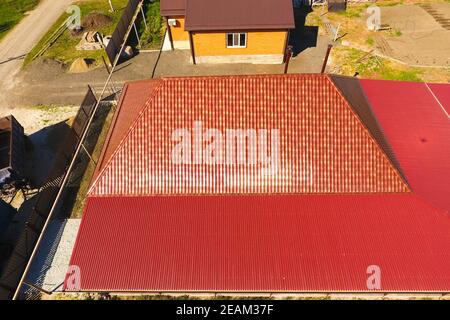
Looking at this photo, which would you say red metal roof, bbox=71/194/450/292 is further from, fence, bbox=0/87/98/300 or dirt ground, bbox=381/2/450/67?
dirt ground, bbox=381/2/450/67

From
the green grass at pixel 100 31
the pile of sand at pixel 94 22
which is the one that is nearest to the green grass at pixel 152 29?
the green grass at pixel 100 31

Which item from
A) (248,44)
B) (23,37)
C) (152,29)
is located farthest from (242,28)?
(23,37)

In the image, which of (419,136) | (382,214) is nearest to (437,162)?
(419,136)

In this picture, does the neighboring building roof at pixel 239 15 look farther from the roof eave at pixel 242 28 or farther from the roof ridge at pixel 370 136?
the roof ridge at pixel 370 136

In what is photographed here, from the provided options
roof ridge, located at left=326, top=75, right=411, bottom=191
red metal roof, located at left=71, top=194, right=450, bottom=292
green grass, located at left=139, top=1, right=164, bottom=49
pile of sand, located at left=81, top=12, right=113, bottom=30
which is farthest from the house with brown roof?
red metal roof, located at left=71, top=194, right=450, bottom=292

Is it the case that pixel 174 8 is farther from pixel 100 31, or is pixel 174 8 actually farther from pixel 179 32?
pixel 100 31
